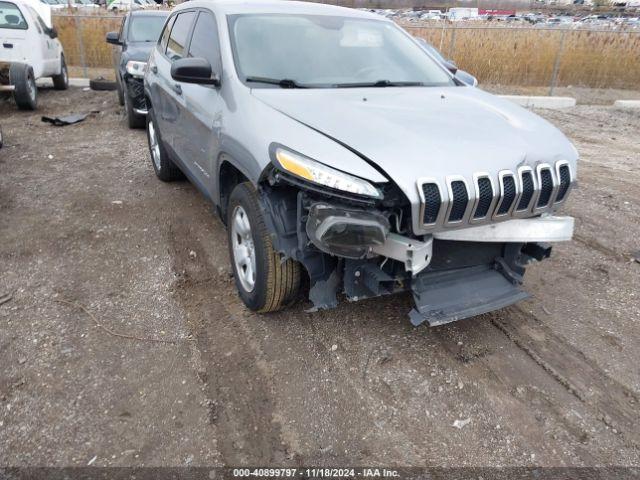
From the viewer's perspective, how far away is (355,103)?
9.91 feet

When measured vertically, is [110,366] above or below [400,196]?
below

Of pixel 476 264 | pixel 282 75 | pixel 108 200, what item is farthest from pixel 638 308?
pixel 108 200

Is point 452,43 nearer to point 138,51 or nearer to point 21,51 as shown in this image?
point 138,51

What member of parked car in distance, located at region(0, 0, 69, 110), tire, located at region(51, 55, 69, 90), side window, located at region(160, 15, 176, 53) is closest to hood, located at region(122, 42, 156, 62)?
parked car in distance, located at region(0, 0, 69, 110)

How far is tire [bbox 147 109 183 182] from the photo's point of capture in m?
5.48

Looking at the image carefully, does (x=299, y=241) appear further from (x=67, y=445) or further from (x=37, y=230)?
(x=37, y=230)

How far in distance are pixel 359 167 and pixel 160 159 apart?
3.85 meters

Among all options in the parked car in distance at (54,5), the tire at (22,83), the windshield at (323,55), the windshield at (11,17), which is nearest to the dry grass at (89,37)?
the parked car in distance at (54,5)

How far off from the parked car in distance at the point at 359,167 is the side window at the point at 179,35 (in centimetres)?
53

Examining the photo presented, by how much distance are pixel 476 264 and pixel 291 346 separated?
126 centimetres

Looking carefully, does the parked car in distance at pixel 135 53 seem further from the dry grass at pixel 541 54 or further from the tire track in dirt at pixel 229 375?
the dry grass at pixel 541 54

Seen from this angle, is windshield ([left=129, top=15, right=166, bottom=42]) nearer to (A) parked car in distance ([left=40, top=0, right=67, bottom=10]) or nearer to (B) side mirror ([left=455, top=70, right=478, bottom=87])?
(B) side mirror ([left=455, top=70, right=478, bottom=87])

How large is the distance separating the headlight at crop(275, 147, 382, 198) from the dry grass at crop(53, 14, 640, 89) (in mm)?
13136

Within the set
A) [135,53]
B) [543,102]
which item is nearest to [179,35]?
[135,53]
